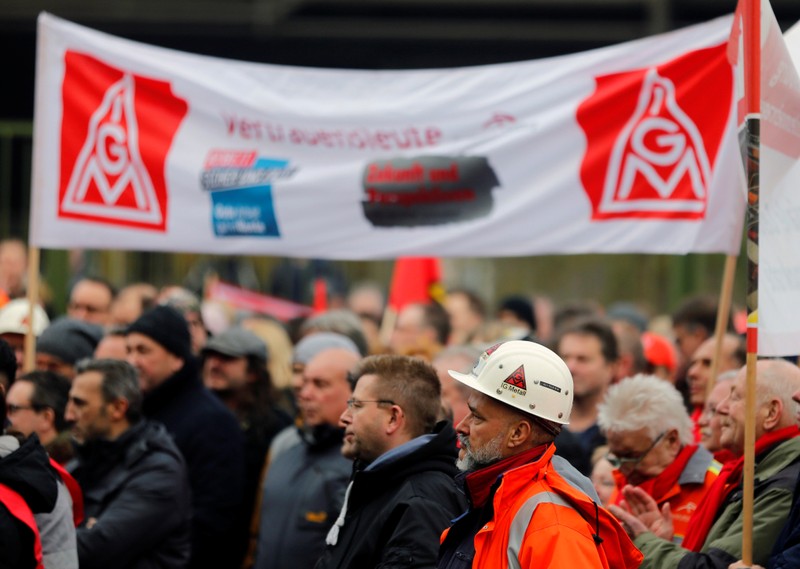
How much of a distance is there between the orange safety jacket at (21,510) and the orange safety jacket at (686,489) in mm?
2545

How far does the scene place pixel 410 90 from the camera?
8336 mm

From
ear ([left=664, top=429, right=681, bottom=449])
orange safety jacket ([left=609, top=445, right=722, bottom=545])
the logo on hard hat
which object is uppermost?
the logo on hard hat

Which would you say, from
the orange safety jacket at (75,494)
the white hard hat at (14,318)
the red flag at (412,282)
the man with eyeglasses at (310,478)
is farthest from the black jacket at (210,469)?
the red flag at (412,282)

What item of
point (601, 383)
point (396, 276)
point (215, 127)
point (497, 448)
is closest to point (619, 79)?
point (601, 383)

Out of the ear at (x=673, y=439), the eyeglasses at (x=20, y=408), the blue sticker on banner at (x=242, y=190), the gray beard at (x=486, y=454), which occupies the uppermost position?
the blue sticker on banner at (x=242, y=190)

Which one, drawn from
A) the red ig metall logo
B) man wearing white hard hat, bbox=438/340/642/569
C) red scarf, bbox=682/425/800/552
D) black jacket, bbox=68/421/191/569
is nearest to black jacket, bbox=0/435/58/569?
black jacket, bbox=68/421/191/569

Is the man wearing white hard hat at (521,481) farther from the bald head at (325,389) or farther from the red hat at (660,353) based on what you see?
the red hat at (660,353)

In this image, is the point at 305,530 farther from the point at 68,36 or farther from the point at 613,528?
the point at 68,36

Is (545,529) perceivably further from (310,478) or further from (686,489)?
(310,478)

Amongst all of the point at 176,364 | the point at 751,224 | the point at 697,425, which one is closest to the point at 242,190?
the point at 176,364

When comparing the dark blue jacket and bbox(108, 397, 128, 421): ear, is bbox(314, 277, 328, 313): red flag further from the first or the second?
the dark blue jacket

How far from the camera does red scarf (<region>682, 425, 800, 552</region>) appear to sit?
5547mm

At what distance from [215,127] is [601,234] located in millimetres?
2322

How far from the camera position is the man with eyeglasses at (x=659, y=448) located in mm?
6230
